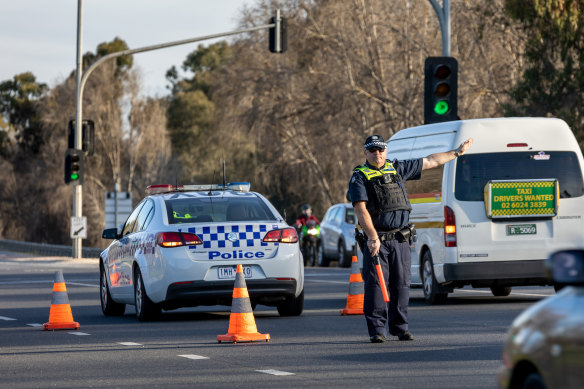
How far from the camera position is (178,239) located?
14.2 meters

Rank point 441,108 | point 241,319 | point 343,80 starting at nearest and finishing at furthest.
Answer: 1. point 241,319
2. point 441,108
3. point 343,80

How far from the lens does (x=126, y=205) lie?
3744 centimetres

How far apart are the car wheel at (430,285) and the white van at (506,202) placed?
0.66 ft

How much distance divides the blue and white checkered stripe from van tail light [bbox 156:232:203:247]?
0.18ft

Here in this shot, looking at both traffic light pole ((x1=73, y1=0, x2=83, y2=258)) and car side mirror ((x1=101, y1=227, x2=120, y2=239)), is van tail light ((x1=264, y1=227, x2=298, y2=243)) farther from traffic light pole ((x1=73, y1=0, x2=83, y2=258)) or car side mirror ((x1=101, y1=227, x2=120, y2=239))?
traffic light pole ((x1=73, y1=0, x2=83, y2=258))

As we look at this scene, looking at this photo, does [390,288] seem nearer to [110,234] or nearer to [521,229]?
[521,229]

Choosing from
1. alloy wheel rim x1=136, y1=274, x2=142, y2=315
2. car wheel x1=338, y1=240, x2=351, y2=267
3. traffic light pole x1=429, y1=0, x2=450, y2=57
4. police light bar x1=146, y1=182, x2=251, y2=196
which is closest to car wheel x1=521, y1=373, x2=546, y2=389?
alloy wheel rim x1=136, y1=274, x2=142, y2=315

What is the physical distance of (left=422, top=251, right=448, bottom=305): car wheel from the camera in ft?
54.2

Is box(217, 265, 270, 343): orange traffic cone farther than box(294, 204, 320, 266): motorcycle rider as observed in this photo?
No

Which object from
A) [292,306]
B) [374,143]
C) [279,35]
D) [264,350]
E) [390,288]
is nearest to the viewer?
[264,350]

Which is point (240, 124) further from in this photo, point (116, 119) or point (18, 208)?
point (18, 208)

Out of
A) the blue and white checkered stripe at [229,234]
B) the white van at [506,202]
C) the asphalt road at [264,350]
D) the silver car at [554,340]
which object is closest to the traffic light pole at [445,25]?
the asphalt road at [264,350]

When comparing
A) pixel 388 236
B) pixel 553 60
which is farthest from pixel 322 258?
pixel 388 236

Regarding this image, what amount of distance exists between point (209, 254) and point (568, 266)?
960 centimetres
